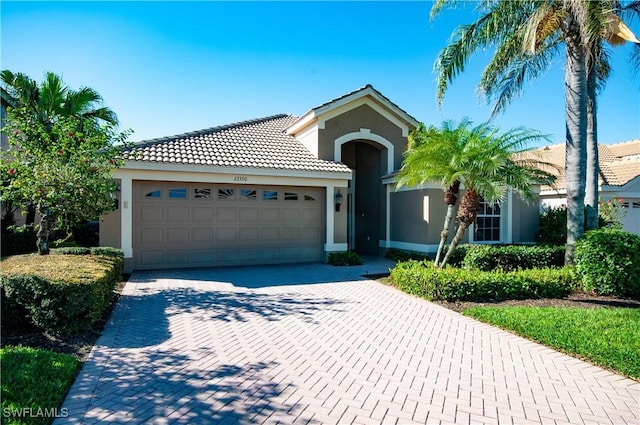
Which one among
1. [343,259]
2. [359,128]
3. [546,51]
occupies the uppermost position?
[546,51]

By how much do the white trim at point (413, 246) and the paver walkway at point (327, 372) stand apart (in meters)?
6.29

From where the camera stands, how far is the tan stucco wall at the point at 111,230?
37.9 ft

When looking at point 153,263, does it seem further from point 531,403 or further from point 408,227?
point 531,403

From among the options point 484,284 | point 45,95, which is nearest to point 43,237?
point 45,95

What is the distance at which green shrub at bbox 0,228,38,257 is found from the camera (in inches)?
475

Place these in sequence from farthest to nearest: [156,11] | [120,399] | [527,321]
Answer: [156,11] → [527,321] → [120,399]

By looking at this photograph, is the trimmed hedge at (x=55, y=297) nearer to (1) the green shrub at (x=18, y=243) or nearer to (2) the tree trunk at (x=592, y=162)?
(1) the green shrub at (x=18, y=243)

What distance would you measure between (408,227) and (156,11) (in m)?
11.3

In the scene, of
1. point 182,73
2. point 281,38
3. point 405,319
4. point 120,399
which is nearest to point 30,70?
point 182,73

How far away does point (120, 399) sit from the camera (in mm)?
4027

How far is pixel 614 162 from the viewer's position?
71.7 feet

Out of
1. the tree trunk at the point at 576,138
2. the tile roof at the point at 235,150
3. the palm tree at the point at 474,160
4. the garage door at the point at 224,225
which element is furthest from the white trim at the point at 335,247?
the tree trunk at the point at 576,138

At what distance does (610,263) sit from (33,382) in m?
11.5

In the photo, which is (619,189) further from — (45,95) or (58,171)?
(45,95)
